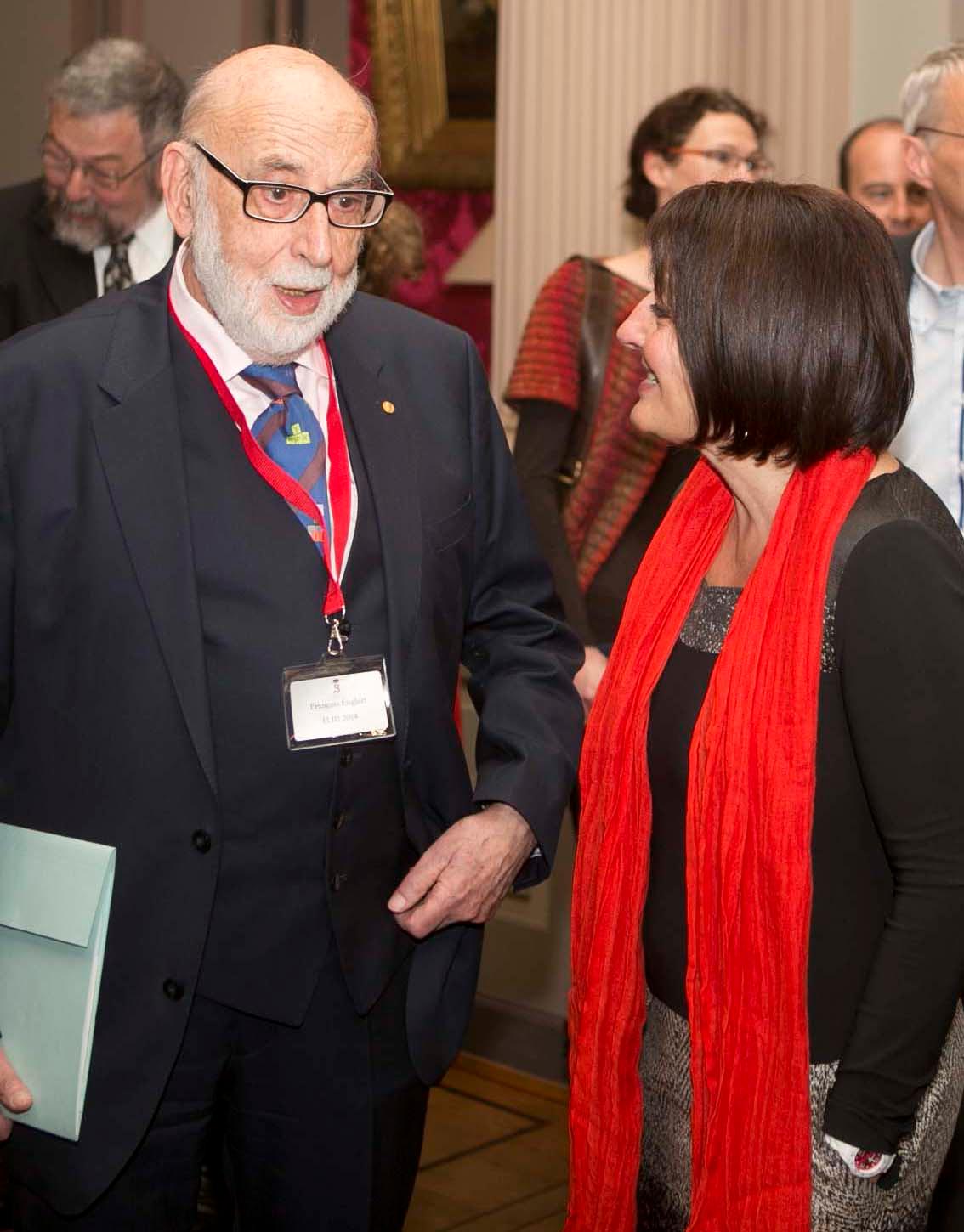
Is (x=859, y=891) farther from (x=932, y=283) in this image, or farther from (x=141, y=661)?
(x=932, y=283)

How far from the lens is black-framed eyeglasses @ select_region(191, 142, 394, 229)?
6.32 feet

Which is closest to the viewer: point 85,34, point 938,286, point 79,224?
point 938,286

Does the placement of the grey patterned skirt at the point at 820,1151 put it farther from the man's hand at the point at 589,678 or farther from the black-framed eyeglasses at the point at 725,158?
the black-framed eyeglasses at the point at 725,158

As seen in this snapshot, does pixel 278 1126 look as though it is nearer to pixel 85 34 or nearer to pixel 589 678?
pixel 589 678

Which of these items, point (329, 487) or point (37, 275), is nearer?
point (329, 487)

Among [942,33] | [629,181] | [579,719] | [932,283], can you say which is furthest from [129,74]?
[942,33]

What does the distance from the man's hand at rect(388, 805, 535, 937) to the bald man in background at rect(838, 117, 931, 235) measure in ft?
8.57

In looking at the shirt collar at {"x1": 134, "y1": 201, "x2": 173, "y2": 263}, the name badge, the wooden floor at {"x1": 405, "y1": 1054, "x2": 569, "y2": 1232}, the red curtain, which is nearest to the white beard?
the name badge

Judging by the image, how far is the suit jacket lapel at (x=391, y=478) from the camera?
1948 millimetres

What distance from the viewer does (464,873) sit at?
1.93 metres

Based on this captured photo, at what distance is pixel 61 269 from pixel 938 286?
1.78m

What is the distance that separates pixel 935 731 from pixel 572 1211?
2.66 feet

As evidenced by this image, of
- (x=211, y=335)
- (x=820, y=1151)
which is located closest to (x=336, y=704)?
(x=211, y=335)

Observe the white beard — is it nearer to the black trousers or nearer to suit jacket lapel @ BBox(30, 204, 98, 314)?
the black trousers
